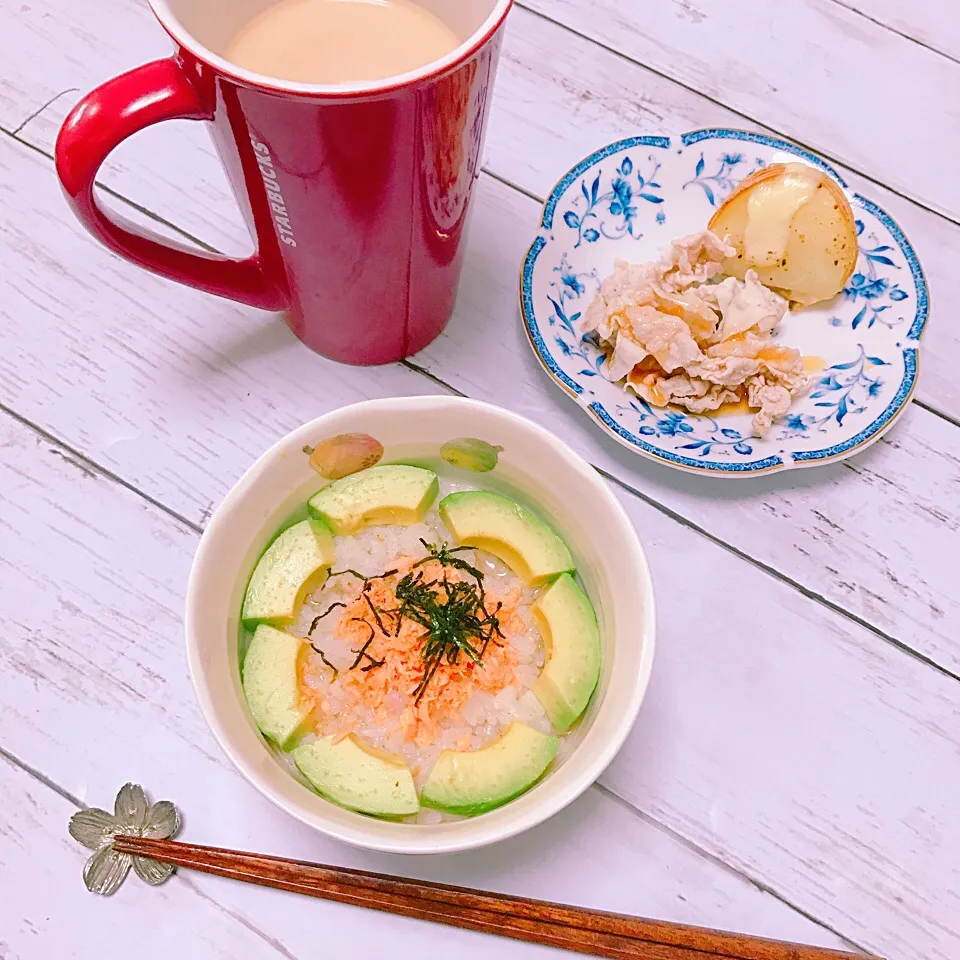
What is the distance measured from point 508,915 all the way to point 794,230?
609mm

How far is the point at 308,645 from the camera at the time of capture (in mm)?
663

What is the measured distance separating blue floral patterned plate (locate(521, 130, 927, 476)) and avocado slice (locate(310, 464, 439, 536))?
0.18 meters

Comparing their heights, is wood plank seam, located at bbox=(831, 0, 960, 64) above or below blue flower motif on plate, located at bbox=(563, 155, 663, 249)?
above

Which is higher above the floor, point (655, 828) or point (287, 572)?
point (287, 572)

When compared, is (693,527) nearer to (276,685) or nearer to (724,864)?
(724,864)

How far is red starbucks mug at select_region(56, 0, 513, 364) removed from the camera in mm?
574

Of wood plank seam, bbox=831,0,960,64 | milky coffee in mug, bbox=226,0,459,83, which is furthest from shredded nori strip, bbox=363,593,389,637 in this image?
wood plank seam, bbox=831,0,960,64

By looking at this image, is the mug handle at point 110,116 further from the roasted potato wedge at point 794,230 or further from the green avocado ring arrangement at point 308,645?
the roasted potato wedge at point 794,230

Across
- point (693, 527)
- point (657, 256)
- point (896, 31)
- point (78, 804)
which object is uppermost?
point (896, 31)

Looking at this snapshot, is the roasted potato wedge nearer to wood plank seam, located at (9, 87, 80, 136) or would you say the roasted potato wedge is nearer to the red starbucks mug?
the red starbucks mug

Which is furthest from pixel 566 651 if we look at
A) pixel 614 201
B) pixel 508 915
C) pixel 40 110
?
pixel 40 110

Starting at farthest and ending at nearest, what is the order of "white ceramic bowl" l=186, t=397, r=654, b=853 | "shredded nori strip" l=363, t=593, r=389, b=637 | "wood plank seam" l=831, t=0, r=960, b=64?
"wood plank seam" l=831, t=0, r=960, b=64, "shredded nori strip" l=363, t=593, r=389, b=637, "white ceramic bowl" l=186, t=397, r=654, b=853

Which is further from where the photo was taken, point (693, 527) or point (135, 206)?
point (135, 206)

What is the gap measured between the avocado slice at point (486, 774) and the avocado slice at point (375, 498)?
0.59ft
